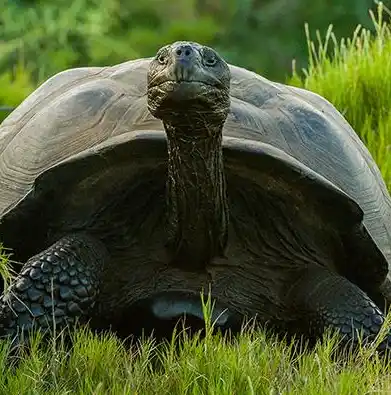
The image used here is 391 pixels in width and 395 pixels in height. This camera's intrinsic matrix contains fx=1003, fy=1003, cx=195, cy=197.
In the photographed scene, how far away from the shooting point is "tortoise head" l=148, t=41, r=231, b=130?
2.07 metres

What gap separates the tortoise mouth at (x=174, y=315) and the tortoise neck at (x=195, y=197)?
0.09 meters

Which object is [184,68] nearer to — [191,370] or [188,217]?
[188,217]

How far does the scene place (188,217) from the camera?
7.77 ft

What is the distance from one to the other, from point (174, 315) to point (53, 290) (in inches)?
12.3

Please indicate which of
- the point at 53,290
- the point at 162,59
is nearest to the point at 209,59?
the point at 162,59

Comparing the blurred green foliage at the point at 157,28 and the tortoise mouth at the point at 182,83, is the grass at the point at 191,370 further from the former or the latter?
the blurred green foliage at the point at 157,28

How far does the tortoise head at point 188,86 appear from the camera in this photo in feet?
6.78

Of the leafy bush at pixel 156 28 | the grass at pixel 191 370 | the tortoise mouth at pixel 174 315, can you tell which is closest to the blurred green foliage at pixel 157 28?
the leafy bush at pixel 156 28

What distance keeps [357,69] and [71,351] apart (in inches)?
Result: 96.5

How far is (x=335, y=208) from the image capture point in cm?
242

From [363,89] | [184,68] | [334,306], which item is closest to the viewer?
[184,68]

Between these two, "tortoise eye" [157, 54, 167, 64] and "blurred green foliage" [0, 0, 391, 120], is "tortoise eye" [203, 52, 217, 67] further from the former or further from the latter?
"blurred green foliage" [0, 0, 391, 120]

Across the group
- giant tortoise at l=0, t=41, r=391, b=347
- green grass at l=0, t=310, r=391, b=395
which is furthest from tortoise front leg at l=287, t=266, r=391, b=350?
green grass at l=0, t=310, r=391, b=395

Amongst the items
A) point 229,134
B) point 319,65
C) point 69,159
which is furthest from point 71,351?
point 319,65
